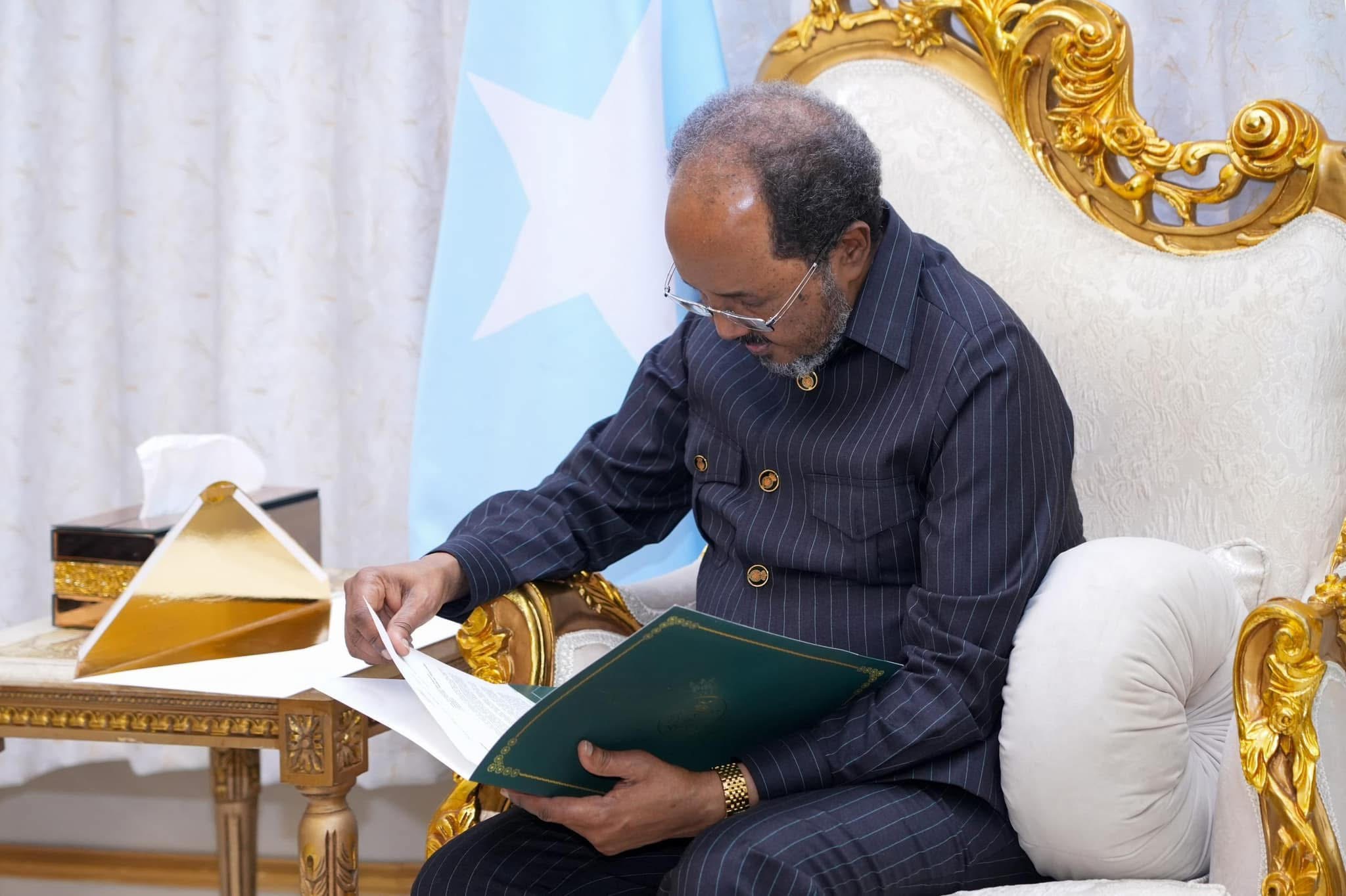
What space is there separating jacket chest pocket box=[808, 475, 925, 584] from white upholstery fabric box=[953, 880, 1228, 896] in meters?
0.31

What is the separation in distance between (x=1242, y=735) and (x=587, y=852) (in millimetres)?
583

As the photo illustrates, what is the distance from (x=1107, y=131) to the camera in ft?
5.24

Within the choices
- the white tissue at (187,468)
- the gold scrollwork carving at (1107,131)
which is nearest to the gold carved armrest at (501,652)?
the white tissue at (187,468)

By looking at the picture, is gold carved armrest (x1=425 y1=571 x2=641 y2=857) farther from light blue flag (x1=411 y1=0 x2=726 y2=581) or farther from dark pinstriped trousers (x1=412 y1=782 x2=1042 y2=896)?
light blue flag (x1=411 y1=0 x2=726 y2=581)

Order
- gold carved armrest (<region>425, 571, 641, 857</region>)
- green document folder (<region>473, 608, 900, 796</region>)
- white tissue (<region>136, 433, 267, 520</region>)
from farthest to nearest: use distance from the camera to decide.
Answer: white tissue (<region>136, 433, 267, 520</region>) → gold carved armrest (<region>425, 571, 641, 857</region>) → green document folder (<region>473, 608, 900, 796</region>)

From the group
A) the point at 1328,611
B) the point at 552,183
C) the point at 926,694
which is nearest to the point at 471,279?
the point at 552,183

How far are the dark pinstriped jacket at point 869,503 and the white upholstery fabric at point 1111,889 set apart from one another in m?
0.09

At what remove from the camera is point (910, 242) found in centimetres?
133

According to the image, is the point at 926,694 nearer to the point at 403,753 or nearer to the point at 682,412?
the point at 682,412

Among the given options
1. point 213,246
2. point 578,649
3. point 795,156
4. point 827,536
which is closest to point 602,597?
point 578,649

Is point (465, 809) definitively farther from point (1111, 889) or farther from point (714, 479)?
point (1111, 889)

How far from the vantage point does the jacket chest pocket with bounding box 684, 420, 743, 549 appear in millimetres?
1402

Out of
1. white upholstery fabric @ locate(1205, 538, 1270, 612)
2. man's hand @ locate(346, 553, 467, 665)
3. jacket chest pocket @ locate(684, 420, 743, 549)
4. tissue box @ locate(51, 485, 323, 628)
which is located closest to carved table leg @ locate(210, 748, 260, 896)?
tissue box @ locate(51, 485, 323, 628)

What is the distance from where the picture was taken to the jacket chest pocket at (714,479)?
140cm
